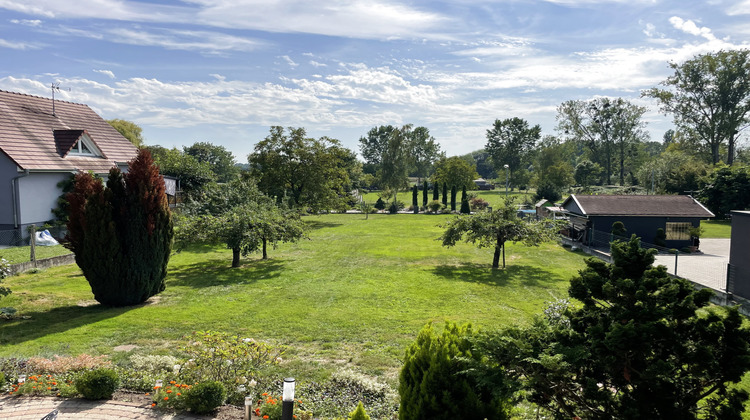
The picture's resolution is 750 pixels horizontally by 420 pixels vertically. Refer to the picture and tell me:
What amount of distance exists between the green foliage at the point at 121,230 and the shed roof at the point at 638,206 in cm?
2178

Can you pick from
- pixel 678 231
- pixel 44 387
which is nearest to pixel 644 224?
pixel 678 231

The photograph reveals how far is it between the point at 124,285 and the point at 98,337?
8.21 ft

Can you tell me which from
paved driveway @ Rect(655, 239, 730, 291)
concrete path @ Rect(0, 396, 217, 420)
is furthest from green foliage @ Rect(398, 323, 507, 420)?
paved driveway @ Rect(655, 239, 730, 291)

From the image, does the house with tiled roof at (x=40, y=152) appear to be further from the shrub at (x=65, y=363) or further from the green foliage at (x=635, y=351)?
the green foliage at (x=635, y=351)

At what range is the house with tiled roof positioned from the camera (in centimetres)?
2039

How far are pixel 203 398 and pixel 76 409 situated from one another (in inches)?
75.2

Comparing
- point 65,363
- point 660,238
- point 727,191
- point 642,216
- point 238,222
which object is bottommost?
point 65,363

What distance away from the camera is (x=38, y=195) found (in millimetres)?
21234

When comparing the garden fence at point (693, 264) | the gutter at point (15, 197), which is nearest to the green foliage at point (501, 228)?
the garden fence at point (693, 264)

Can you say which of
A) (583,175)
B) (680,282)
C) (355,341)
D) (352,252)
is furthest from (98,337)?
(583,175)

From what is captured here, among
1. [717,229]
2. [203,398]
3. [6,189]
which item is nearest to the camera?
[203,398]

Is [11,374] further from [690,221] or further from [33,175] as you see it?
[690,221]

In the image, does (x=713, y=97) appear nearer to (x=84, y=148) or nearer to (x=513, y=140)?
(x=513, y=140)

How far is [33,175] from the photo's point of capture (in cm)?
2102
